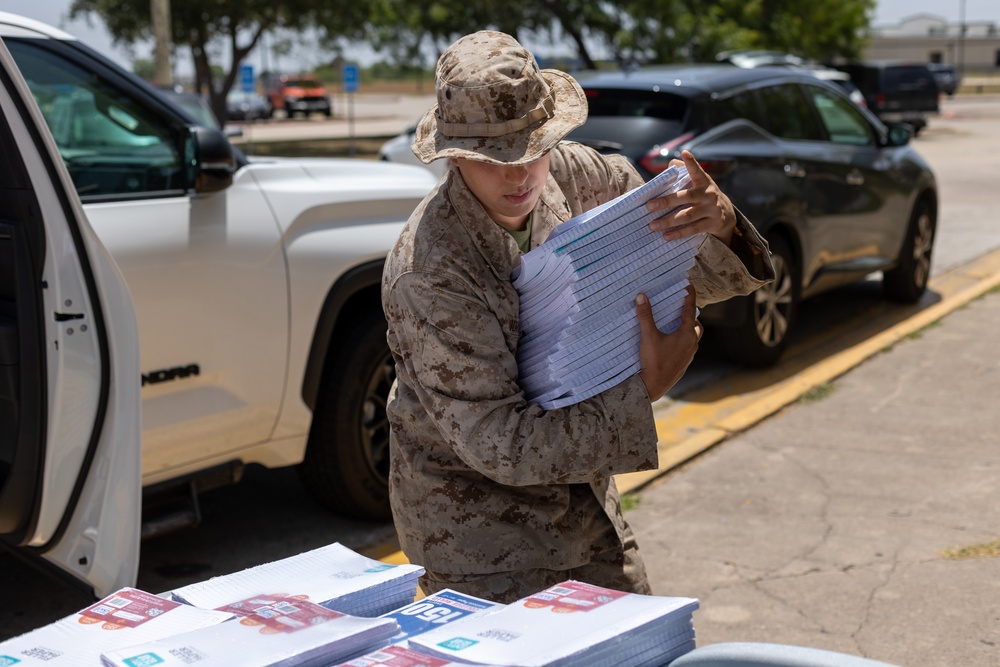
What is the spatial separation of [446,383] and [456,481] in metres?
0.30

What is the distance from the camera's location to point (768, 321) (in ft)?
23.0

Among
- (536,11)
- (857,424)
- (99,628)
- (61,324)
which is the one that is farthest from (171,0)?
(99,628)

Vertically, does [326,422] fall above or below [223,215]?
below

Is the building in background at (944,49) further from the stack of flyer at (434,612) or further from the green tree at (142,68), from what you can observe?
the stack of flyer at (434,612)

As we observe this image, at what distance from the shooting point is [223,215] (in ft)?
13.6

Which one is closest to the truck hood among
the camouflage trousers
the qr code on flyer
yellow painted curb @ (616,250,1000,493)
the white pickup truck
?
the white pickup truck

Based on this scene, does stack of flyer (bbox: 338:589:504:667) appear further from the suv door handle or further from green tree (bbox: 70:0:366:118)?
green tree (bbox: 70:0:366:118)

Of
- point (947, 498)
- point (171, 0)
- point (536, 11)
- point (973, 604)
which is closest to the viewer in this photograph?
point (973, 604)

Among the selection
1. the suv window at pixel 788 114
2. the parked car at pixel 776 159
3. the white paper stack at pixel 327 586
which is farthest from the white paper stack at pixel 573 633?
the suv window at pixel 788 114

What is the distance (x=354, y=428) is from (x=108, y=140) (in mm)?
1451

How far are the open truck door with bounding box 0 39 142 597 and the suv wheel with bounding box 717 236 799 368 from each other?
430 centimetres

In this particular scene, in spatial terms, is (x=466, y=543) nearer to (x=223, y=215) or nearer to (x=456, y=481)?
(x=456, y=481)

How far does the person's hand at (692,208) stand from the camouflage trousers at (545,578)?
699mm

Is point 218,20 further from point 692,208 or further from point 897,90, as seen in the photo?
point 692,208
